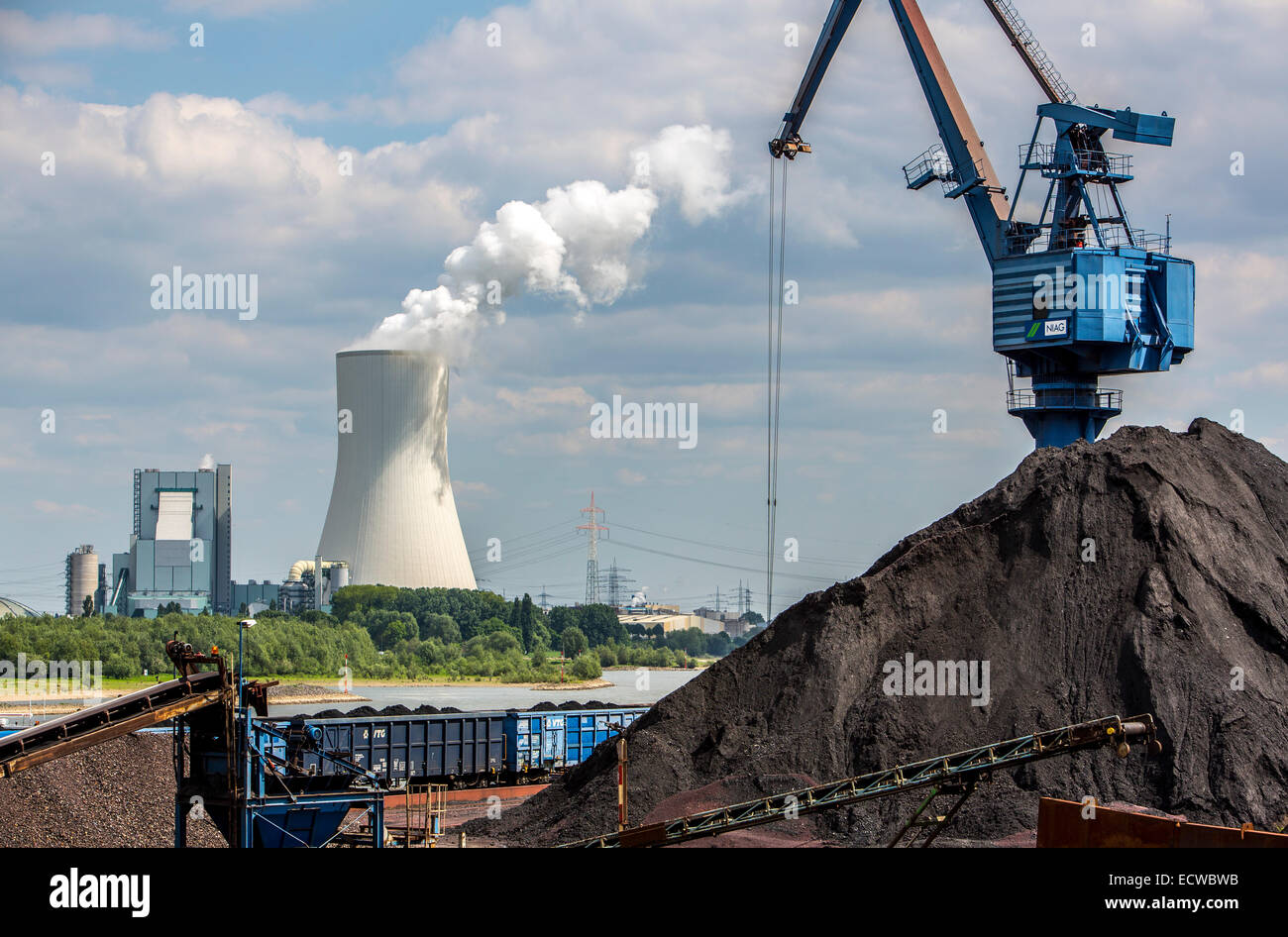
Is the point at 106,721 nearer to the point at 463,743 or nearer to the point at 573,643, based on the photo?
the point at 463,743

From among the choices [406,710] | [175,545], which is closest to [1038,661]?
[406,710]

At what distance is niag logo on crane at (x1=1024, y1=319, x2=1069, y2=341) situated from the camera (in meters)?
41.1

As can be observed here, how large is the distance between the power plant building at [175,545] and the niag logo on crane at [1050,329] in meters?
116

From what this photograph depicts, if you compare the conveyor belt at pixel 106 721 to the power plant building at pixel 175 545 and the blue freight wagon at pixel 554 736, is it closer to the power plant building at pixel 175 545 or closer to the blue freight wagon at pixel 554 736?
the blue freight wagon at pixel 554 736

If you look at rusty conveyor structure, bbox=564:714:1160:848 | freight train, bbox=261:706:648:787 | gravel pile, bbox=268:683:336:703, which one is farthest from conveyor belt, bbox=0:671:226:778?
gravel pile, bbox=268:683:336:703

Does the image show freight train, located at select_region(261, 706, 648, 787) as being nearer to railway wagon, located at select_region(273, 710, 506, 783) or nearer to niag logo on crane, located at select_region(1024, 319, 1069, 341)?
railway wagon, located at select_region(273, 710, 506, 783)

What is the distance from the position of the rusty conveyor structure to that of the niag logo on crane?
74.4 feet

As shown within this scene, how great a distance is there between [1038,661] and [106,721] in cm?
1839

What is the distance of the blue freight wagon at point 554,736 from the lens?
39.1 m

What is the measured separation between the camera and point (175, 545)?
476 ft

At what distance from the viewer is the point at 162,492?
478 feet

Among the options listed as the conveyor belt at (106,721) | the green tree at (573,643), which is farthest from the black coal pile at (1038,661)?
the green tree at (573,643)
